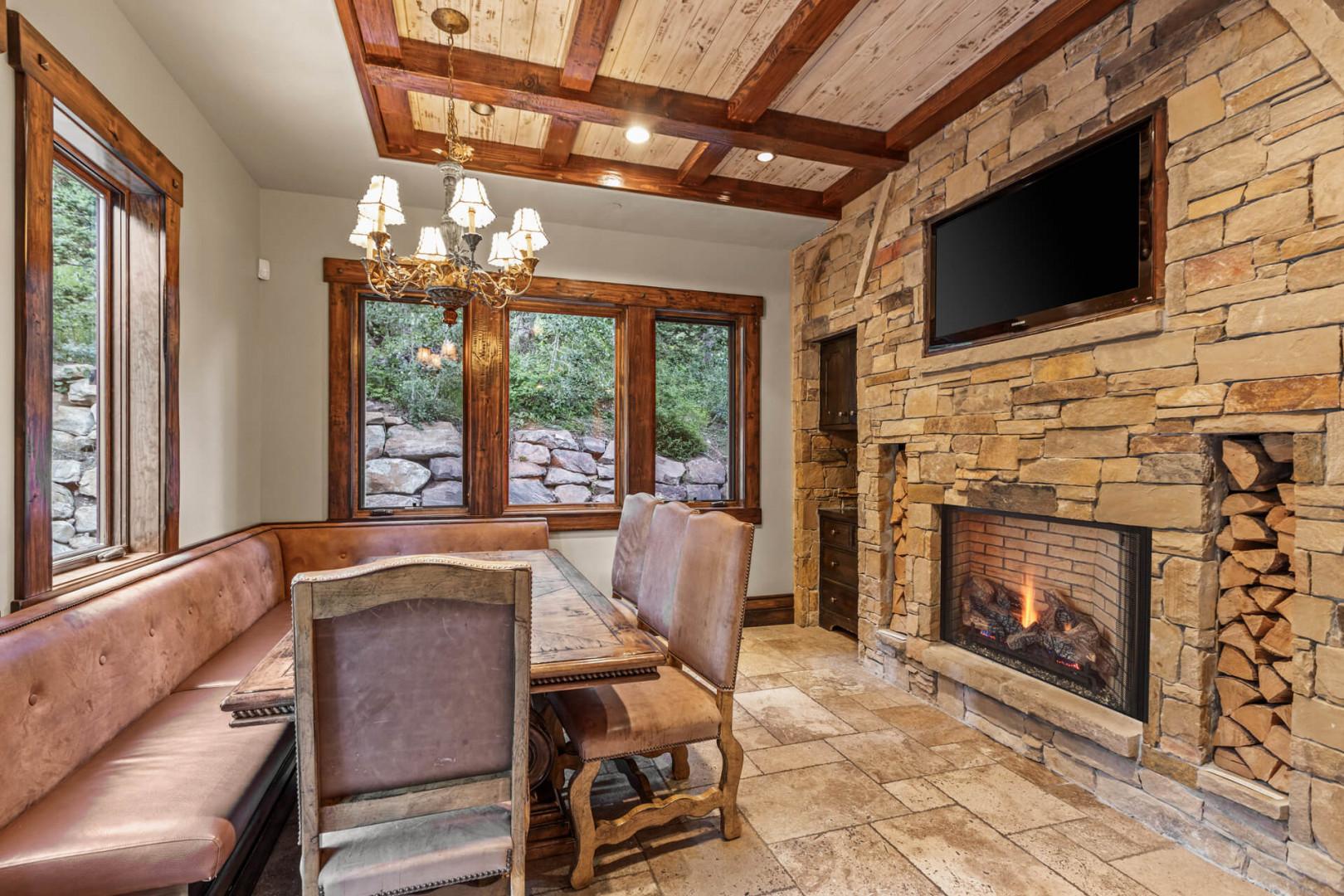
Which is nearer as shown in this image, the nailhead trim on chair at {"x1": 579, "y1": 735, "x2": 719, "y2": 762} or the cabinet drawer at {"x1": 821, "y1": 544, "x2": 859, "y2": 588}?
the nailhead trim on chair at {"x1": 579, "y1": 735, "x2": 719, "y2": 762}

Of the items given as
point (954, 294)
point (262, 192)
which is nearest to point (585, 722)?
point (954, 294)

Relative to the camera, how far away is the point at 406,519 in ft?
12.9

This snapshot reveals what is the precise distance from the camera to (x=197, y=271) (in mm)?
2848

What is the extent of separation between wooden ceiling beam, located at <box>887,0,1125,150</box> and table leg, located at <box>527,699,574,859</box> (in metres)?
3.14

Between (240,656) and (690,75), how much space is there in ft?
10.0

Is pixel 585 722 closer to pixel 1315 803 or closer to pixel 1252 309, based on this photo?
pixel 1315 803

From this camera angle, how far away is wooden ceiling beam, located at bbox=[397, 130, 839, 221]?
10.9ft

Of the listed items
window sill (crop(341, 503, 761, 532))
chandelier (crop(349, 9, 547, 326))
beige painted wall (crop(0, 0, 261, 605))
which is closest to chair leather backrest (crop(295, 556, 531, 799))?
beige painted wall (crop(0, 0, 261, 605))

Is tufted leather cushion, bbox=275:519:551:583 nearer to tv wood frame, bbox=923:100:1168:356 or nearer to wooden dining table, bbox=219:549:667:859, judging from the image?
wooden dining table, bbox=219:549:667:859

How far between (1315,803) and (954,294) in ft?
7.27

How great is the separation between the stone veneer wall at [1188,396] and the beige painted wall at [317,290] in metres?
1.85

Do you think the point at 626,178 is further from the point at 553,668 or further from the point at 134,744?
the point at 134,744

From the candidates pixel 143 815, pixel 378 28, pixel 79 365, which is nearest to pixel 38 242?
pixel 79 365

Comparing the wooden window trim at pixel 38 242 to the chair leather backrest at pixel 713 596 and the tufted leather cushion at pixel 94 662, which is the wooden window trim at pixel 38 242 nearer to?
the tufted leather cushion at pixel 94 662
